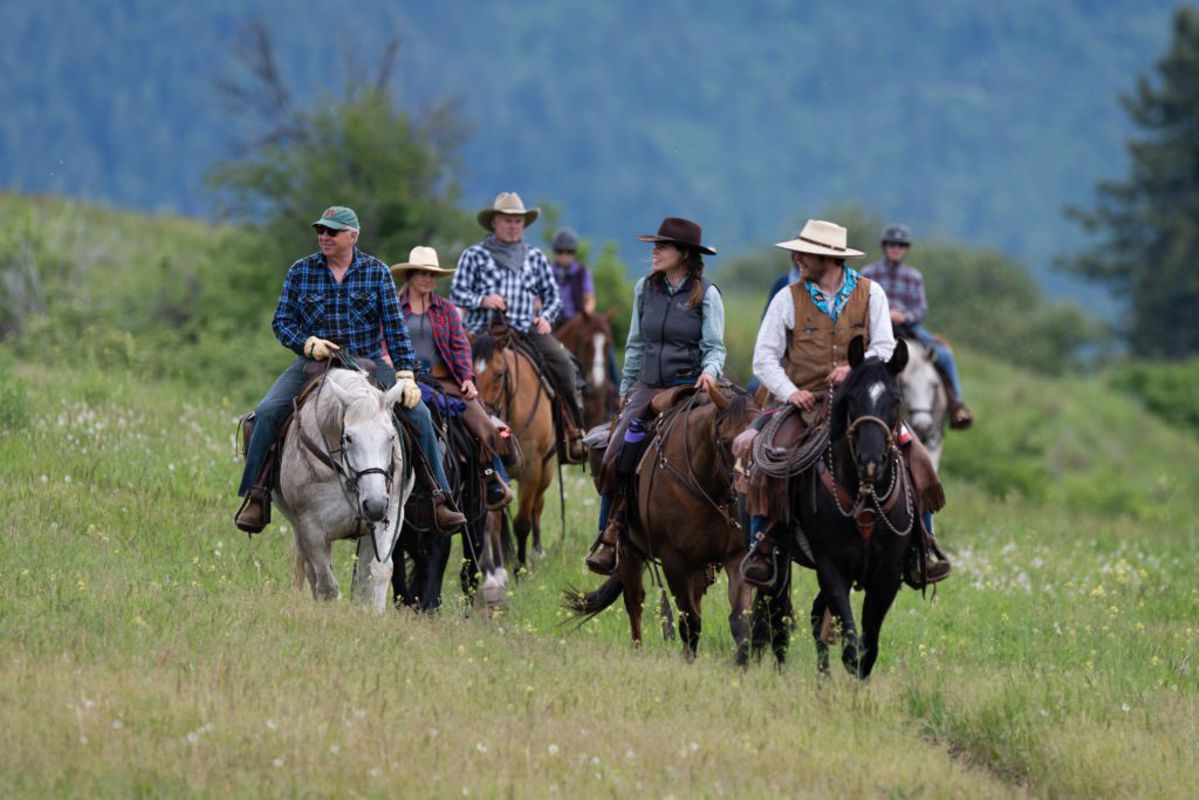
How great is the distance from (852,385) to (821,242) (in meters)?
1.52

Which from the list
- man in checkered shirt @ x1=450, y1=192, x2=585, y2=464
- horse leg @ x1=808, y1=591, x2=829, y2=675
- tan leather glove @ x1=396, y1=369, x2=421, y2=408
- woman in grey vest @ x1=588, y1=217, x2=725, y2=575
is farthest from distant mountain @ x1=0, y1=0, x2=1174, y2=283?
horse leg @ x1=808, y1=591, x2=829, y2=675

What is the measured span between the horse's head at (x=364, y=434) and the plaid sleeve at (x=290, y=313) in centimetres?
67

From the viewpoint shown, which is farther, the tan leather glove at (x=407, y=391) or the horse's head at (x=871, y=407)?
the tan leather glove at (x=407, y=391)

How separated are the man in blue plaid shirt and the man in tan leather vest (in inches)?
96.2

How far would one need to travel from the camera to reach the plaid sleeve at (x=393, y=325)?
1289cm

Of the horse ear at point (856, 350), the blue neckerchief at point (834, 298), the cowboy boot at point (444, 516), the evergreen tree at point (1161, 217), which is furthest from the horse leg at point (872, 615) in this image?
the evergreen tree at point (1161, 217)

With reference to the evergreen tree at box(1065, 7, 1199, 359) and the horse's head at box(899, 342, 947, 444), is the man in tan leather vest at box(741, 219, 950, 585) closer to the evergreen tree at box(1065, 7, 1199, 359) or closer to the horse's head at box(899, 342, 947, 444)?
the horse's head at box(899, 342, 947, 444)

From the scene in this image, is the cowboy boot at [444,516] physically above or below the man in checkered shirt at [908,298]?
below

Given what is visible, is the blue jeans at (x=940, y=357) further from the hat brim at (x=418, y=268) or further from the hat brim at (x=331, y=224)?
the hat brim at (x=331, y=224)

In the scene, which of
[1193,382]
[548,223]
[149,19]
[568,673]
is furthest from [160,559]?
[149,19]

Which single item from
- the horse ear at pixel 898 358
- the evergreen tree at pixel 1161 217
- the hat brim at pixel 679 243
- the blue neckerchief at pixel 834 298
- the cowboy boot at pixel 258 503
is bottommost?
the cowboy boot at pixel 258 503

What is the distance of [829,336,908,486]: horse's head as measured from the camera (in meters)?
10.7

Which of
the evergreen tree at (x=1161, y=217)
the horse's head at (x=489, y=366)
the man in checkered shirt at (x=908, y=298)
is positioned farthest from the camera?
the evergreen tree at (x=1161, y=217)

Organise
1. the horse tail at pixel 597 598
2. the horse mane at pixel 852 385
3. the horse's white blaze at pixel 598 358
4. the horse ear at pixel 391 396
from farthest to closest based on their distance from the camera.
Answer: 1. the horse's white blaze at pixel 598 358
2. the horse tail at pixel 597 598
3. the horse ear at pixel 391 396
4. the horse mane at pixel 852 385
